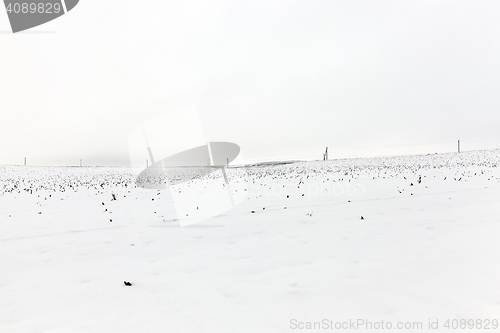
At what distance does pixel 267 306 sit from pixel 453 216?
6.44 m

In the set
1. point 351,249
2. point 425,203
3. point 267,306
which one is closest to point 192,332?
point 267,306

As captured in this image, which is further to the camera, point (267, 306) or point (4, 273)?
point (4, 273)

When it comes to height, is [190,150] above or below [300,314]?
above

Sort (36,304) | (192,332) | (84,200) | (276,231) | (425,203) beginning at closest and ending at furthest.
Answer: (192,332) < (36,304) < (276,231) < (425,203) < (84,200)

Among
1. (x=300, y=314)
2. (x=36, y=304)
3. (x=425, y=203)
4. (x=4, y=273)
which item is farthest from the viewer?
(x=425, y=203)

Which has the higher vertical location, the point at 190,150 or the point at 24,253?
the point at 190,150

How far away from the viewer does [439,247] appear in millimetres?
4730

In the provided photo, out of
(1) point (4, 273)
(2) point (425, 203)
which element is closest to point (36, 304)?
(1) point (4, 273)

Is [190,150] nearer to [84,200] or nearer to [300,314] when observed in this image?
[84,200]

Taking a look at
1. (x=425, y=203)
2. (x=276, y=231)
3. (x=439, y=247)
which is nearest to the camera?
(x=439, y=247)

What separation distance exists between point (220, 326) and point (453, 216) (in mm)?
7059

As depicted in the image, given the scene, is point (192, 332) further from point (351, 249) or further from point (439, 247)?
point (439, 247)

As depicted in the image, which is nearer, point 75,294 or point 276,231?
point 75,294

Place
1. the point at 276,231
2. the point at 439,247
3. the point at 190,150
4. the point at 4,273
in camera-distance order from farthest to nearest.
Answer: the point at 190,150 < the point at 276,231 < the point at 439,247 < the point at 4,273
